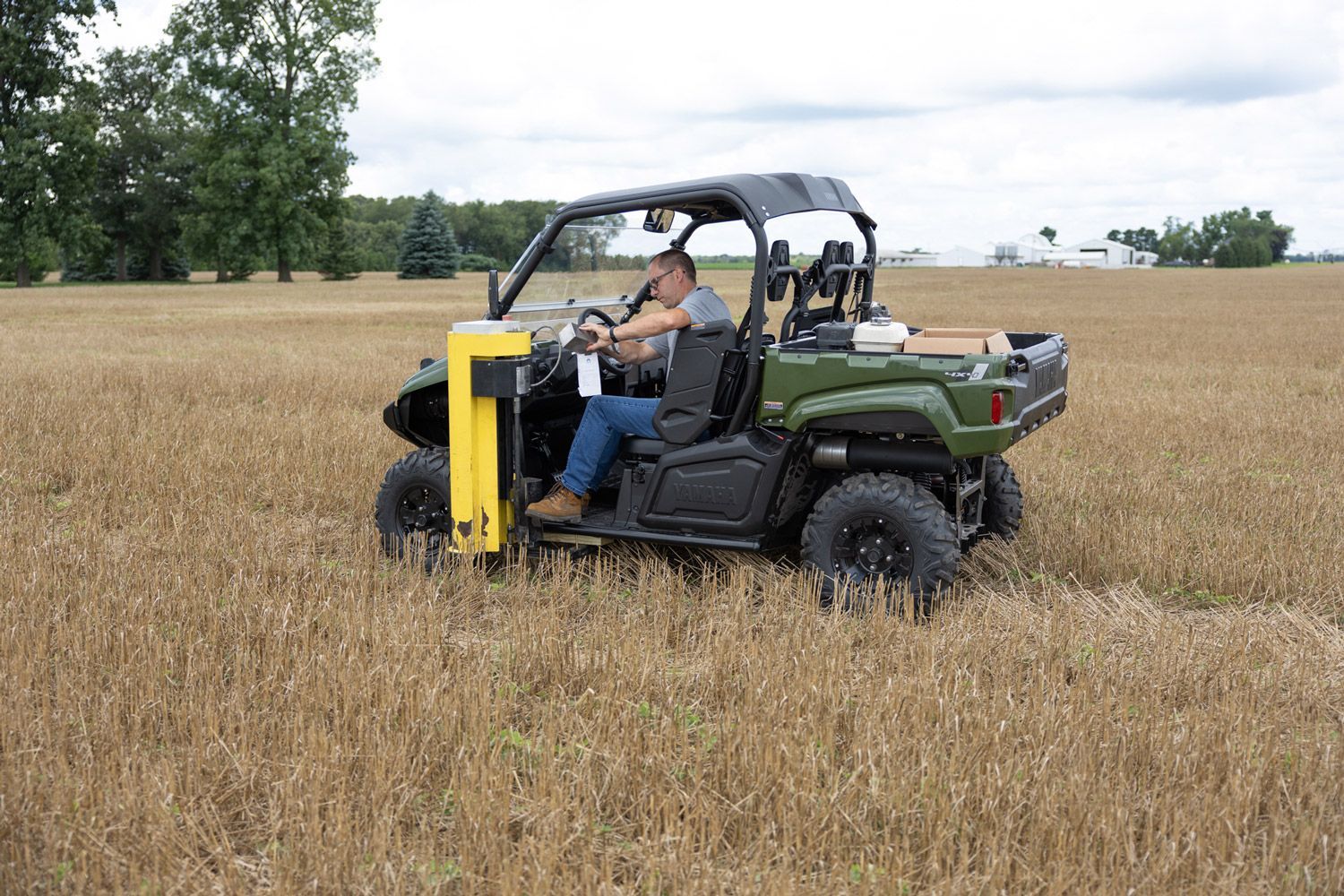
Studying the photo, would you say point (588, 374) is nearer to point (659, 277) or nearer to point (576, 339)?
point (576, 339)

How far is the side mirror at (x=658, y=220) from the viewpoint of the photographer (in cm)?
605

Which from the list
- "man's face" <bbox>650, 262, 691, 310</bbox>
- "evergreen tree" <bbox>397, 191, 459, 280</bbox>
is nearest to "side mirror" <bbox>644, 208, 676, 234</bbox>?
"man's face" <bbox>650, 262, 691, 310</bbox>

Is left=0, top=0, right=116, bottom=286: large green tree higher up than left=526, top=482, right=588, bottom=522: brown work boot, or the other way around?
left=0, top=0, right=116, bottom=286: large green tree

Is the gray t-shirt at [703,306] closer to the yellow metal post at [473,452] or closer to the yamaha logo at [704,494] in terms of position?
the yamaha logo at [704,494]

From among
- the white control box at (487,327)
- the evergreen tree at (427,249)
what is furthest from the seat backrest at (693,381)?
the evergreen tree at (427,249)

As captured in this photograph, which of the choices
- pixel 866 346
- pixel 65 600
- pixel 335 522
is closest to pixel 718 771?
pixel 866 346

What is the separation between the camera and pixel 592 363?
570cm

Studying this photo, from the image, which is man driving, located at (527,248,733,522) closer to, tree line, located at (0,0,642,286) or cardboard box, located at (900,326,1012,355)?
cardboard box, located at (900,326,1012,355)

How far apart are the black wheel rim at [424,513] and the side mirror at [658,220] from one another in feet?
5.68

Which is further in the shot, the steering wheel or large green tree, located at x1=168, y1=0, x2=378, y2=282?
large green tree, located at x1=168, y1=0, x2=378, y2=282

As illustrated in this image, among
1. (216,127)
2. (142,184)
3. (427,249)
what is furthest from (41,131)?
(427,249)

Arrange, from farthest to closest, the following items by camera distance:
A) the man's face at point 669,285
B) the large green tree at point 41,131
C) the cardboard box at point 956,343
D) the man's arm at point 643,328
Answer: the large green tree at point 41,131 < the man's face at point 669,285 < the man's arm at point 643,328 < the cardboard box at point 956,343

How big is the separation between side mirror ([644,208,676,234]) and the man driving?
8.9 inches

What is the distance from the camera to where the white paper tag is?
18.6 feet
